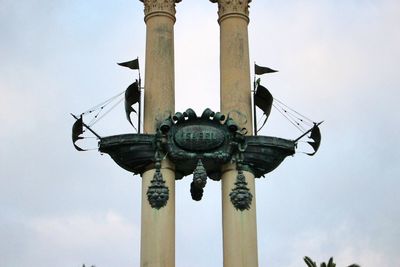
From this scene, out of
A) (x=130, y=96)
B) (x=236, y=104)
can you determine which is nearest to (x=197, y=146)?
(x=236, y=104)

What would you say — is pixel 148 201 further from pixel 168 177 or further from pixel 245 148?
pixel 245 148

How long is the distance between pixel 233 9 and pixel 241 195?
179 inches

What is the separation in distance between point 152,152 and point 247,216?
2.43 m

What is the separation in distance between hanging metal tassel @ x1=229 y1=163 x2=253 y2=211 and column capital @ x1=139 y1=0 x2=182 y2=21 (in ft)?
14.1

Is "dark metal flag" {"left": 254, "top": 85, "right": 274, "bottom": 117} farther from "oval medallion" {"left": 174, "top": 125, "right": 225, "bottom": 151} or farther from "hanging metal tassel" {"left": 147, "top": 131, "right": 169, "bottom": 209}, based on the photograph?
"hanging metal tassel" {"left": 147, "top": 131, "right": 169, "bottom": 209}

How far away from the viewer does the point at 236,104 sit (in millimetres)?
22344

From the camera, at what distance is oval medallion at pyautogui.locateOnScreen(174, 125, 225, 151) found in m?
21.7

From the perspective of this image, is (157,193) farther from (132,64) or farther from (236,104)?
(132,64)

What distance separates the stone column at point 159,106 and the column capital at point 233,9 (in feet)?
3.53

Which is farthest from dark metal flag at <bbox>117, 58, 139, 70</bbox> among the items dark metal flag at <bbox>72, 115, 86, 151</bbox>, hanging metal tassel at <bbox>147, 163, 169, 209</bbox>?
hanging metal tassel at <bbox>147, 163, 169, 209</bbox>

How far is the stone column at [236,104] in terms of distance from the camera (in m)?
21.1

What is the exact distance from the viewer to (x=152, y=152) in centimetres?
2167

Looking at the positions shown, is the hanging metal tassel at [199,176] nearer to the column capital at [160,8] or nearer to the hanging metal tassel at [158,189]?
the hanging metal tassel at [158,189]

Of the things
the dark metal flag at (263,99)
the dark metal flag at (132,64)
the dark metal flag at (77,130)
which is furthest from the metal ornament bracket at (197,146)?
the dark metal flag at (132,64)
